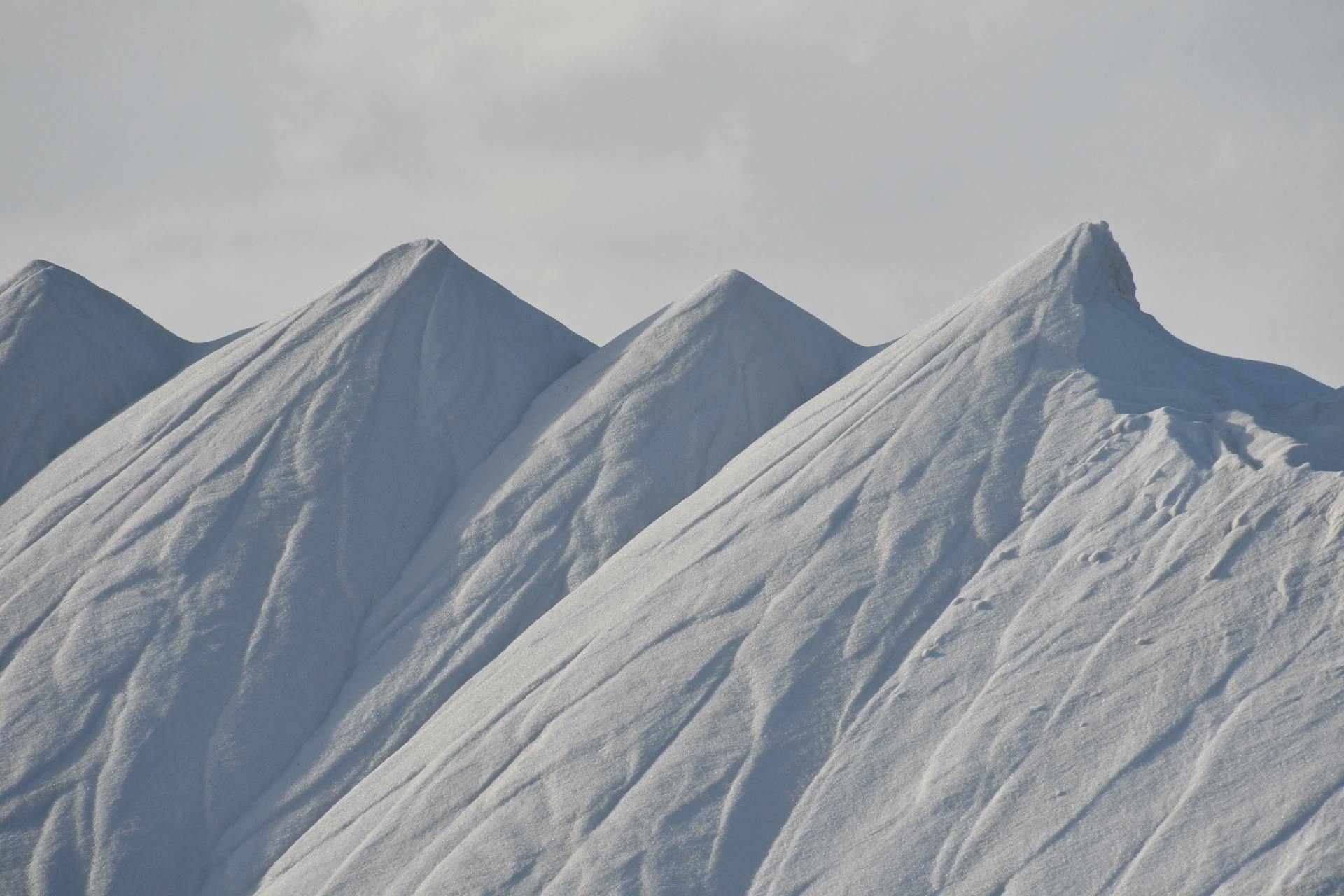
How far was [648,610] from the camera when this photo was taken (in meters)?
11.0

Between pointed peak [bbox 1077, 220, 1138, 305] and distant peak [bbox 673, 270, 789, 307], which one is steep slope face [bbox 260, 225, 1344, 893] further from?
distant peak [bbox 673, 270, 789, 307]

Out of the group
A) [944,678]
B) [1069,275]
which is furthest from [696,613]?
[1069,275]

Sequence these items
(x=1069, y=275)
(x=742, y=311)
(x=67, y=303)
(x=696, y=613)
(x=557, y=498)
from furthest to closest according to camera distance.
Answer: (x=67, y=303) < (x=742, y=311) < (x=557, y=498) < (x=1069, y=275) < (x=696, y=613)

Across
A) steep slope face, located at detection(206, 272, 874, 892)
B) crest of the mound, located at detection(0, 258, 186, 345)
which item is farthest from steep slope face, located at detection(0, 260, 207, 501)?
steep slope face, located at detection(206, 272, 874, 892)

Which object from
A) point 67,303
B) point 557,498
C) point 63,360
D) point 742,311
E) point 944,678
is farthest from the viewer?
point 67,303

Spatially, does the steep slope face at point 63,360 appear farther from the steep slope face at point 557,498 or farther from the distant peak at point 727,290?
the distant peak at point 727,290

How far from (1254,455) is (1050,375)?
1.80 m

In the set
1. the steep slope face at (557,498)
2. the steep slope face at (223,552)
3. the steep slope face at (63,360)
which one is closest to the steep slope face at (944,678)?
the steep slope face at (557,498)

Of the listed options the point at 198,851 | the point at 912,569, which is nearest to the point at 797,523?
the point at 912,569

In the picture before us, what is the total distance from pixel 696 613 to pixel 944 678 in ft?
6.60

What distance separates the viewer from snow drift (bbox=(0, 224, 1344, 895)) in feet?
29.5

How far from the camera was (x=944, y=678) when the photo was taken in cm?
971

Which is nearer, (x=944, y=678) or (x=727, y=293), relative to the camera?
(x=944, y=678)

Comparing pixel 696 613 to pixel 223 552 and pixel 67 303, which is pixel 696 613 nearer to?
pixel 223 552
